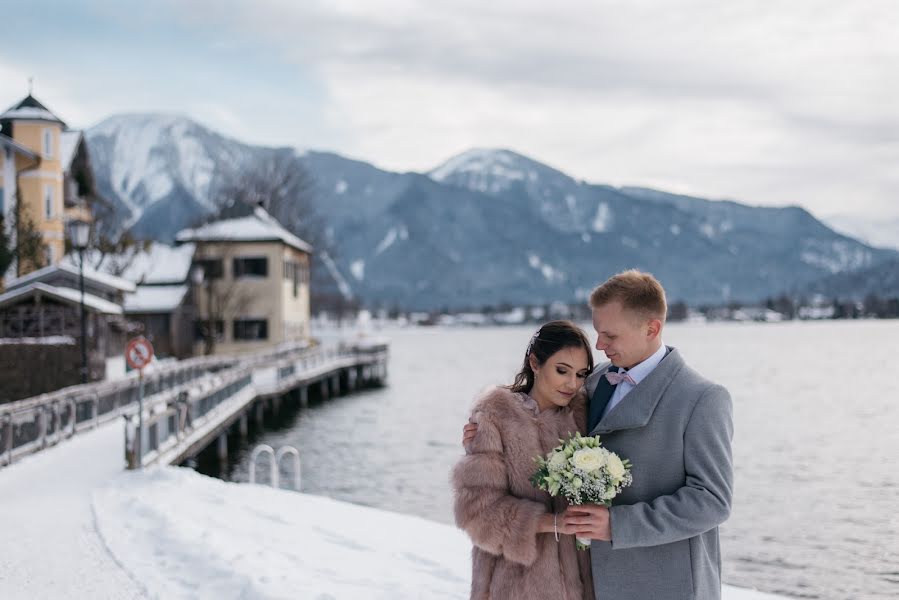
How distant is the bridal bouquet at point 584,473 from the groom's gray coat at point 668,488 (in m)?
0.12

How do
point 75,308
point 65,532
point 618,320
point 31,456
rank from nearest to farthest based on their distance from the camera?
point 618,320 < point 65,532 < point 31,456 < point 75,308

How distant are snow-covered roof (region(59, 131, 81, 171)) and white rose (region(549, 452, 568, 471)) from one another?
171ft

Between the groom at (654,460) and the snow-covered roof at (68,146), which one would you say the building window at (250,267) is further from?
the groom at (654,460)

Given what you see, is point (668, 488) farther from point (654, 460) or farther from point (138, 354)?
point (138, 354)

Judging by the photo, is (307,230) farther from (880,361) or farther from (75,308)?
(880,361)

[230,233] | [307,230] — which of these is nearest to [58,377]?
[230,233]

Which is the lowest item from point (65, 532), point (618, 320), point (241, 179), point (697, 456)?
point (65, 532)

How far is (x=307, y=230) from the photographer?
74.5 metres

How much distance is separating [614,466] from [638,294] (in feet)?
2.37

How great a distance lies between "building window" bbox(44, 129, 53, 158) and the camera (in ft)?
154

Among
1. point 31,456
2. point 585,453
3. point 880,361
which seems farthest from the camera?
point 880,361

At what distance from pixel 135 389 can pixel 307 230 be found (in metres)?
49.4

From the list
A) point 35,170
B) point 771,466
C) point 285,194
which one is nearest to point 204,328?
point 35,170

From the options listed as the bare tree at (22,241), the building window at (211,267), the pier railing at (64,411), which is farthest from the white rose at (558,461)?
the building window at (211,267)
